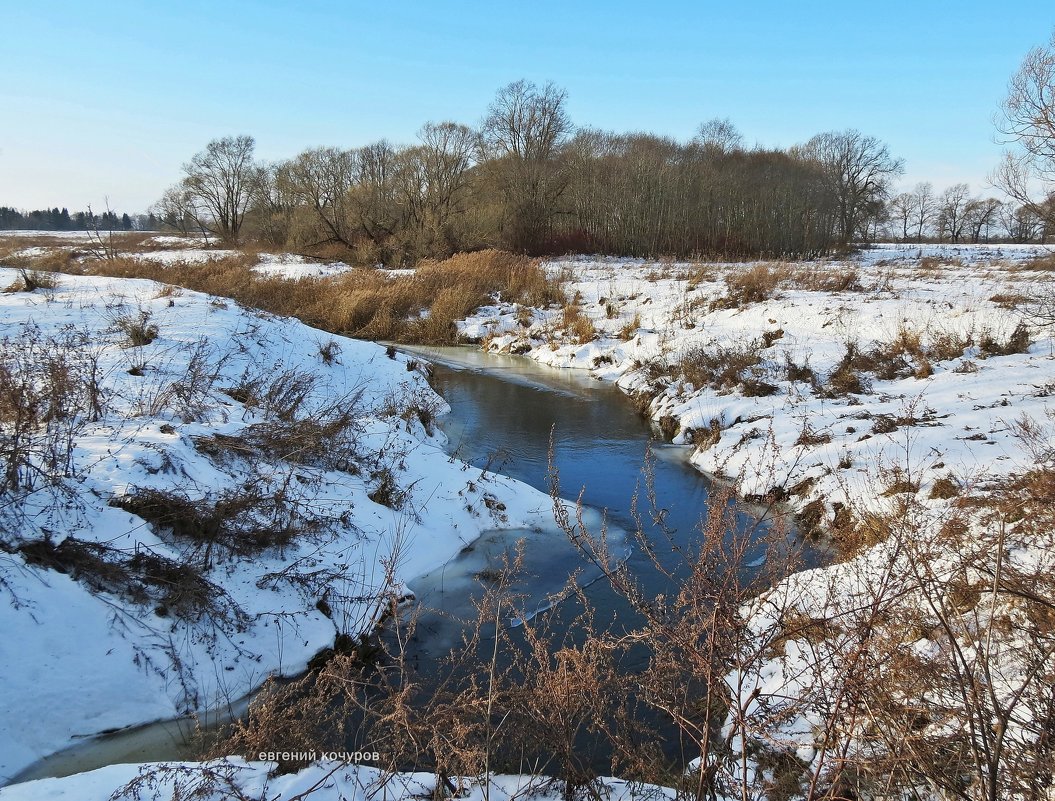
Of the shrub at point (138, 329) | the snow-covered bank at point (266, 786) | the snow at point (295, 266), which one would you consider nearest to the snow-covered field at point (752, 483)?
the snow-covered bank at point (266, 786)

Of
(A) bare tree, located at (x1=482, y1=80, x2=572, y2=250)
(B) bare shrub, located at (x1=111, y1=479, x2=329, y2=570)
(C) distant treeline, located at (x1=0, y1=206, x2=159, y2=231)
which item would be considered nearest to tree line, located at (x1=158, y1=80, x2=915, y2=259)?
(A) bare tree, located at (x1=482, y1=80, x2=572, y2=250)

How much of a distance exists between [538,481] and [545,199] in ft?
91.2

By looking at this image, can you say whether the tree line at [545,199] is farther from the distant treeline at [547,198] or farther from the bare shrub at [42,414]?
the bare shrub at [42,414]

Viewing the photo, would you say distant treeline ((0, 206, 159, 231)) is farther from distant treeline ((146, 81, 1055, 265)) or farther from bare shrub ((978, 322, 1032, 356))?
bare shrub ((978, 322, 1032, 356))

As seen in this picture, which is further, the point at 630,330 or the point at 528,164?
the point at 528,164

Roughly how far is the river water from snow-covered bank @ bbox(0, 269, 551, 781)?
22 centimetres

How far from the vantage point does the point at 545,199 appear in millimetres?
32938

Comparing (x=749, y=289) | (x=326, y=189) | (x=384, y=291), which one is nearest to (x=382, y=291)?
(x=384, y=291)

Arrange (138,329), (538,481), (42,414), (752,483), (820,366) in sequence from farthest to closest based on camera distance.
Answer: (820,366)
(138,329)
(538,481)
(752,483)
(42,414)

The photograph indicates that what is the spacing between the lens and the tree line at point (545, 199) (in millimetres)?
31875

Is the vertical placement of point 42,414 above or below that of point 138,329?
below

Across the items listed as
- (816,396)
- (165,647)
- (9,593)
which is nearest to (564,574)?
(165,647)

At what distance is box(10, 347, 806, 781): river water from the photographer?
3874 mm

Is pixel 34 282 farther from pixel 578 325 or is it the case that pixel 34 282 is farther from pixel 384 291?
pixel 578 325
